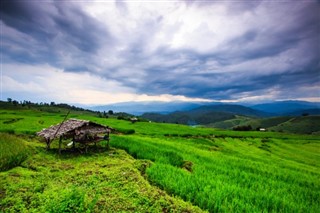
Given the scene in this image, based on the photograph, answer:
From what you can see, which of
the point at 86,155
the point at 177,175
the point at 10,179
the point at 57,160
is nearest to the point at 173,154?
the point at 177,175

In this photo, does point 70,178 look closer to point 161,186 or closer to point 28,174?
point 28,174

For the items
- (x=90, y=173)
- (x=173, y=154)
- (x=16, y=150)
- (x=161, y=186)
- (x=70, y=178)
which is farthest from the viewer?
(x=173, y=154)

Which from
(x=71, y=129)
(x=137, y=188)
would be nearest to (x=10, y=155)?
(x=71, y=129)

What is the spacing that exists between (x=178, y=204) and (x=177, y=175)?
298 cm

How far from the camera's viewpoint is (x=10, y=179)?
37.8ft

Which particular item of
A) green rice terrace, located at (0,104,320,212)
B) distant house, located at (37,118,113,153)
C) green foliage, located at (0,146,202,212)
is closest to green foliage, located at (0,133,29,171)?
green rice terrace, located at (0,104,320,212)

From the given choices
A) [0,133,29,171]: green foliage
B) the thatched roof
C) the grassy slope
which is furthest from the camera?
the thatched roof

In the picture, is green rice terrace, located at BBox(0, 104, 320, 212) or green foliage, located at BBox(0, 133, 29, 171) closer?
green rice terrace, located at BBox(0, 104, 320, 212)

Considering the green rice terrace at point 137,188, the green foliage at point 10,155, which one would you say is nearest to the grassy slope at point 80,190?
the green rice terrace at point 137,188

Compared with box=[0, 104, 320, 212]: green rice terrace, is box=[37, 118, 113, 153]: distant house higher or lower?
higher

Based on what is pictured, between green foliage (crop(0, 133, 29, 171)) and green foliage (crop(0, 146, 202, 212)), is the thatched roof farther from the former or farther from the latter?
green foliage (crop(0, 146, 202, 212))

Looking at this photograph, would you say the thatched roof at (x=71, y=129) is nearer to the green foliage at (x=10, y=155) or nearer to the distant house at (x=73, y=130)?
the distant house at (x=73, y=130)

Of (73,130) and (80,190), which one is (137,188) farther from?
(73,130)

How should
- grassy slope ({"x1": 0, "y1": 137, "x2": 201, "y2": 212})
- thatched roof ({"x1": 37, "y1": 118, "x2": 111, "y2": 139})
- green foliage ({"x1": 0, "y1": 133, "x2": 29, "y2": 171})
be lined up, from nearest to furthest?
grassy slope ({"x1": 0, "y1": 137, "x2": 201, "y2": 212})
green foliage ({"x1": 0, "y1": 133, "x2": 29, "y2": 171})
thatched roof ({"x1": 37, "y1": 118, "x2": 111, "y2": 139})
